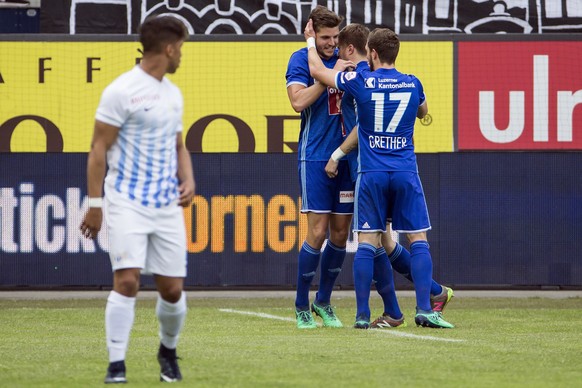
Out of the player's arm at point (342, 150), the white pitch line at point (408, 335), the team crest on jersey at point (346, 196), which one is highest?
the player's arm at point (342, 150)

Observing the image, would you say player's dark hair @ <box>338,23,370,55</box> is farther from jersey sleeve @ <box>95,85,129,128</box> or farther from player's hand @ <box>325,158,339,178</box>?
jersey sleeve @ <box>95,85,129,128</box>

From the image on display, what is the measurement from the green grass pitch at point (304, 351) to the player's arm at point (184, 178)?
0.89m

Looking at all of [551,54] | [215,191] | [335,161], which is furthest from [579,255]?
[335,161]

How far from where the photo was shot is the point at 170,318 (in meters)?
6.58

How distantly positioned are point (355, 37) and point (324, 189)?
3.87ft

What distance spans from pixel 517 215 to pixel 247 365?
30.9ft

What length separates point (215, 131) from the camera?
17.5m

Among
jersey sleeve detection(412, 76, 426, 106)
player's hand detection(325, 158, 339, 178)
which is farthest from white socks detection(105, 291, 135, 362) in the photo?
jersey sleeve detection(412, 76, 426, 106)

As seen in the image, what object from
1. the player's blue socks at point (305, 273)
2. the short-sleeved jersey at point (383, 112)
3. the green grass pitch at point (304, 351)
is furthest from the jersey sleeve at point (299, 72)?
the green grass pitch at point (304, 351)

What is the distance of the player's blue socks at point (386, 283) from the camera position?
10.3 meters

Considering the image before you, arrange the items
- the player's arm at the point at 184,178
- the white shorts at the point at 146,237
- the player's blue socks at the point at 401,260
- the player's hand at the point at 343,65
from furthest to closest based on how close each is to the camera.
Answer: the player's blue socks at the point at 401,260
the player's hand at the point at 343,65
the player's arm at the point at 184,178
the white shorts at the point at 146,237

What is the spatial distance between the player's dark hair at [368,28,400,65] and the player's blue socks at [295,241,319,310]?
1.63 metres

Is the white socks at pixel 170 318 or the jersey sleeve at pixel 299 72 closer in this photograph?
the white socks at pixel 170 318

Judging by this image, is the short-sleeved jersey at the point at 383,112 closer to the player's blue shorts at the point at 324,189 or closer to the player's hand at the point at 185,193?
the player's blue shorts at the point at 324,189
